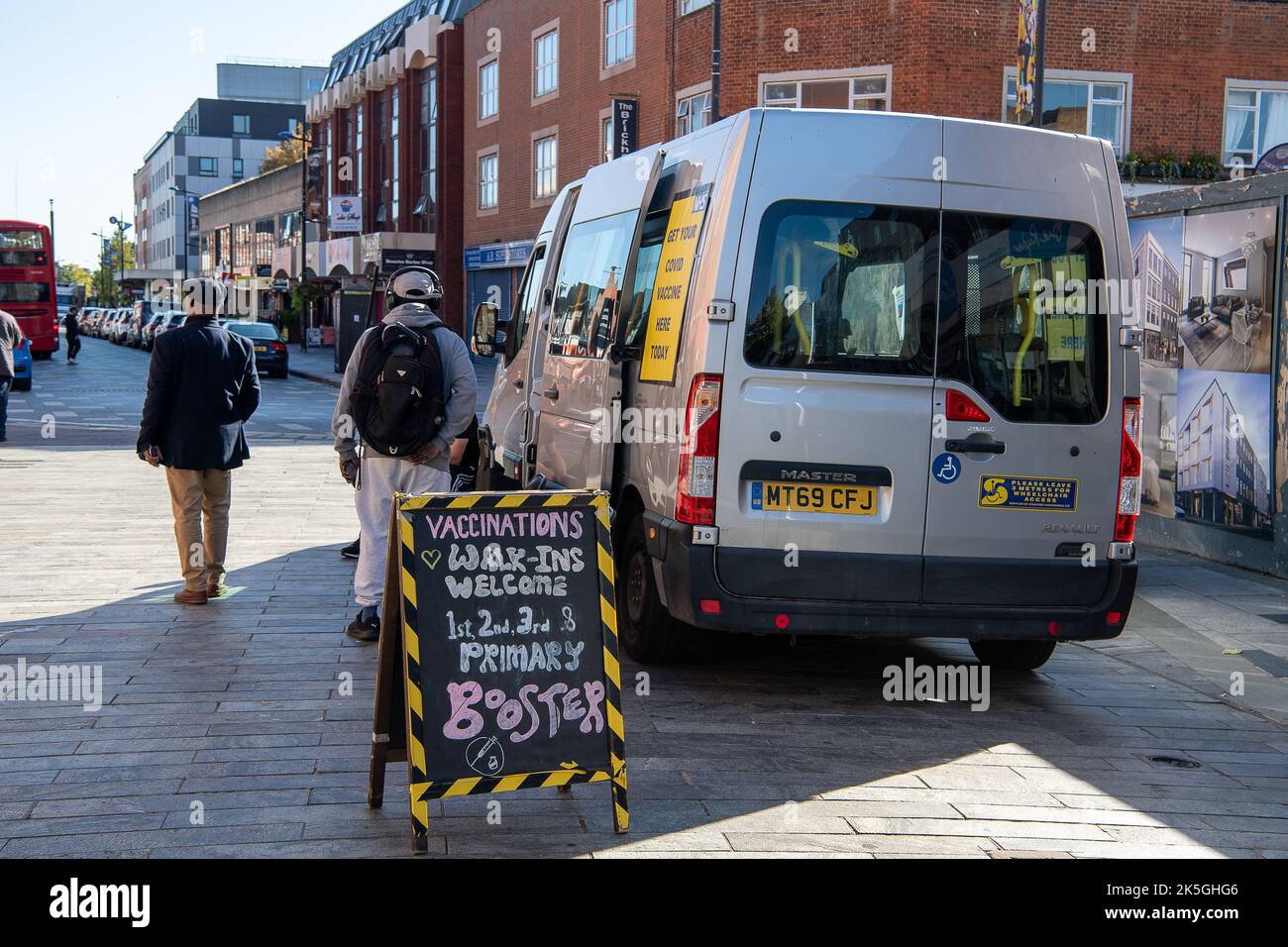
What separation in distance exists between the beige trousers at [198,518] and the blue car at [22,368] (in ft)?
68.5

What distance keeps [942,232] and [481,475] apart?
6.09 metres

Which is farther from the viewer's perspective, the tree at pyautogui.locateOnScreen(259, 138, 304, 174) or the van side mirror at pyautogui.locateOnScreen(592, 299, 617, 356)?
the tree at pyautogui.locateOnScreen(259, 138, 304, 174)

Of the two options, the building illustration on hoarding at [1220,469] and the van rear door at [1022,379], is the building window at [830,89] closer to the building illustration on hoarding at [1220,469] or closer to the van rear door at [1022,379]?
the building illustration on hoarding at [1220,469]

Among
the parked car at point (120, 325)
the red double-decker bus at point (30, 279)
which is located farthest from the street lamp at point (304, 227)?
the red double-decker bus at point (30, 279)

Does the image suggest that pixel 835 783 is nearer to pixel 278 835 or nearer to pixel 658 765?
pixel 658 765

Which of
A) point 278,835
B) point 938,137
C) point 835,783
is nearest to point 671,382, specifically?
point 938,137

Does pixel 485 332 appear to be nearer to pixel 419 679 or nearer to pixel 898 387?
pixel 898 387

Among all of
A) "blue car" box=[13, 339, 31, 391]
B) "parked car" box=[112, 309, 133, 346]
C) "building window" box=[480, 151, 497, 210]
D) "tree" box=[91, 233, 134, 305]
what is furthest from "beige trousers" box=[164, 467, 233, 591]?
"tree" box=[91, 233, 134, 305]

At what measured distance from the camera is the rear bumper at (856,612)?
643 centimetres

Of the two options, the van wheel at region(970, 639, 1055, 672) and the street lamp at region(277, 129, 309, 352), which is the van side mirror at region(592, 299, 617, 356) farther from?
the street lamp at region(277, 129, 309, 352)

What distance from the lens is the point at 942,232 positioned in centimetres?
658

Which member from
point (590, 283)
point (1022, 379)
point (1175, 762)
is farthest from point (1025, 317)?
point (590, 283)

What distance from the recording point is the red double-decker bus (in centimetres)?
4784

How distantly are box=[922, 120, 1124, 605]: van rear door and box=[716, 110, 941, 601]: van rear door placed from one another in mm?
134
